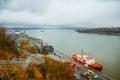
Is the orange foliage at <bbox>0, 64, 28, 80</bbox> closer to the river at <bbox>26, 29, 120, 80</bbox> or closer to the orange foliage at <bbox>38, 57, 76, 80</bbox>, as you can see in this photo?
the orange foliage at <bbox>38, 57, 76, 80</bbox>

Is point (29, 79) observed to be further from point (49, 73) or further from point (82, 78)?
point (82, 78)

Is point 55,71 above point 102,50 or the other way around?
above

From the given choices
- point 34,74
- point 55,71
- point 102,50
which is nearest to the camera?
point 34,74

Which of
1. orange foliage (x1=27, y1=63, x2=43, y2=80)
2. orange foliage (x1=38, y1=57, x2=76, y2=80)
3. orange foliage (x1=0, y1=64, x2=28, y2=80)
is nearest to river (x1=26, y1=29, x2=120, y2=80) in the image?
orange foliage (x1=38, y1=57, x2=76, y2=80)

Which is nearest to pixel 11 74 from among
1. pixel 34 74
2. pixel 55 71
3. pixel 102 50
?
pixel 34 74

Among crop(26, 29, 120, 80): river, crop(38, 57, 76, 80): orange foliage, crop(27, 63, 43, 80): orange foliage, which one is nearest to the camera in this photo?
crop(27, 63, 43, 80): orange foliage

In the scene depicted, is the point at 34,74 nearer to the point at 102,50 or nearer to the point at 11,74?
the point at 11,74

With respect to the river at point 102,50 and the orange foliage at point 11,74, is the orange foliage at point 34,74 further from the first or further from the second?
the river at point 102,50

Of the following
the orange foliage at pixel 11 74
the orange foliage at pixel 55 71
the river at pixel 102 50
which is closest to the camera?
the orange foliage at pixel 11 74

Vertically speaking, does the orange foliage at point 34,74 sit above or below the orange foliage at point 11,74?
below

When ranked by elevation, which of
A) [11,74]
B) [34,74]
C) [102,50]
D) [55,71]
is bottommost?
[102,50]

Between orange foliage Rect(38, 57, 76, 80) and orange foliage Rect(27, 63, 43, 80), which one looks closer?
orange foliage Rect(27, 63, 43, 80)

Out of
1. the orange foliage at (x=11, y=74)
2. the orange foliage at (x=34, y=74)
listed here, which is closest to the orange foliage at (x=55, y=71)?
the orange foliage at (x=34, y=74)
